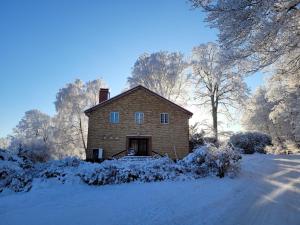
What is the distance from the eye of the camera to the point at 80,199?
23.7 feet

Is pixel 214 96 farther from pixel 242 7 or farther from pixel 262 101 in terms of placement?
pixel 242 7

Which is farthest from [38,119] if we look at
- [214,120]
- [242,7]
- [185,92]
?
[242,7]

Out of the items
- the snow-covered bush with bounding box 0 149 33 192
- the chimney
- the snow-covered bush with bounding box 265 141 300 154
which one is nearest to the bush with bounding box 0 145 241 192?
the snow-covered bush with bounding box 0 149 33 192

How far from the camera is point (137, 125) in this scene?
22203 millimetres

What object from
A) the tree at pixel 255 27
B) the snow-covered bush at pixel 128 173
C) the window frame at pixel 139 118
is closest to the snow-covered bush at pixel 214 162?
the snow-covered bush at pixel 128 173

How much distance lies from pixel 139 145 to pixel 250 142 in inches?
390

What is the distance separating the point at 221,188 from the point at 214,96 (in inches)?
892

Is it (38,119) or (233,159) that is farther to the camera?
(38,119)

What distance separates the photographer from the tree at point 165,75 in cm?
3272

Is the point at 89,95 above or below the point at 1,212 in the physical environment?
above

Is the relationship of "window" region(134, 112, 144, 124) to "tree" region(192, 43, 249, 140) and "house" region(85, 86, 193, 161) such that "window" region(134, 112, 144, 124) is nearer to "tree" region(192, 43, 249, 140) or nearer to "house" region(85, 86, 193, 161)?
"house" region(85, 86, 193, 161)

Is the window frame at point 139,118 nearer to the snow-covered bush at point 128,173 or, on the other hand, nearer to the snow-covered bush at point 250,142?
the snow-covered bush at point 250,142

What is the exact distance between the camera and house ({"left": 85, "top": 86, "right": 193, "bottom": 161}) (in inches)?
850

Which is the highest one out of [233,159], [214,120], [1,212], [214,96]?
[214,96]
